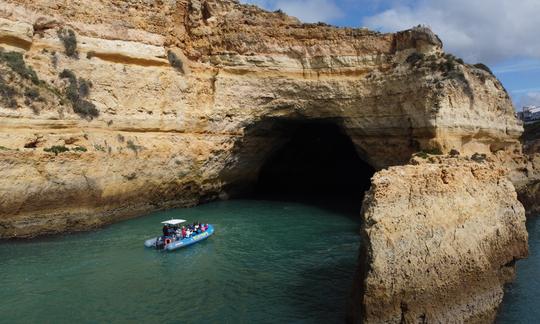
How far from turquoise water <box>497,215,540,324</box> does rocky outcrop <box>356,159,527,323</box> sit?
65 cm

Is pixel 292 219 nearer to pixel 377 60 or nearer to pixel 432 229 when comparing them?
pixel 377 60

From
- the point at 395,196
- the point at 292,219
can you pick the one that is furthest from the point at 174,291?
the point at 292,219

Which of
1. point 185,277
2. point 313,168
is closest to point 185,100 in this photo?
point 185,277

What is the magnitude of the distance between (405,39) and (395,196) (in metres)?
15.0

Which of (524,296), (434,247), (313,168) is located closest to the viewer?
(434,247)

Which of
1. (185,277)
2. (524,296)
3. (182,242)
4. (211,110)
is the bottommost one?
(185,277)

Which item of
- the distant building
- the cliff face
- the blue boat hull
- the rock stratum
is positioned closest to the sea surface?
the blue boat hull

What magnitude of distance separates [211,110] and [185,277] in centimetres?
1241

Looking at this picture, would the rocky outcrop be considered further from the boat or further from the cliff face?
the cliff face

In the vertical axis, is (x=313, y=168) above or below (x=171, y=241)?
above

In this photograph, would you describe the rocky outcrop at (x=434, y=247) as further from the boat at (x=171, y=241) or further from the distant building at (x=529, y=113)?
the distant building at (x=529, y=113)

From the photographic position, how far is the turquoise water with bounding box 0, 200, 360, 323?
1042 cm

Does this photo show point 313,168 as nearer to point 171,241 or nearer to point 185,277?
point 171,241

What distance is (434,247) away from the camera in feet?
30.7
